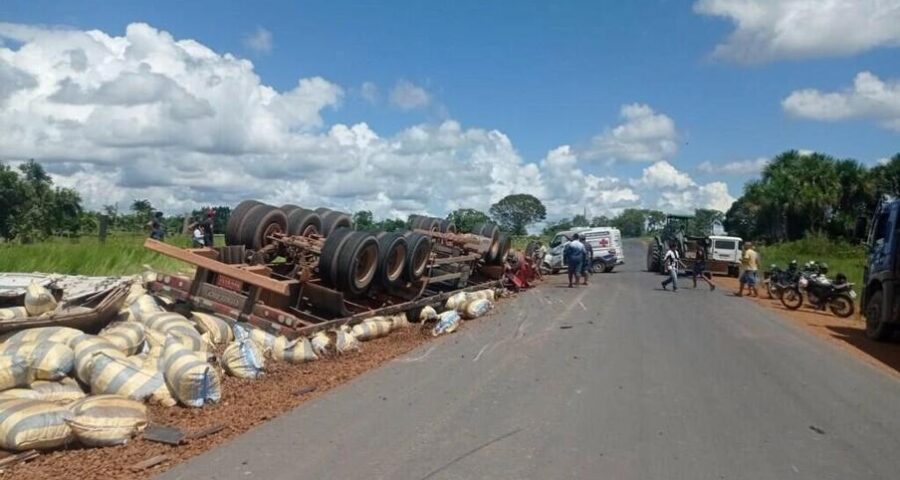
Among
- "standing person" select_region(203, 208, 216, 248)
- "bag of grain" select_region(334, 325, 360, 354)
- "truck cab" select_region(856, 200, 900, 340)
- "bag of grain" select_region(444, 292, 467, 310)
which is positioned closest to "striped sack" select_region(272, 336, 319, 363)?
"bag of grain" select_region(334, 325, 360, 354)

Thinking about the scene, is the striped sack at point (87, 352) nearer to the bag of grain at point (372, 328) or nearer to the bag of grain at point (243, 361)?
the bag of grain at point (243, 361)

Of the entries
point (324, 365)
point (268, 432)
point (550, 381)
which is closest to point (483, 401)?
point (550, 381)

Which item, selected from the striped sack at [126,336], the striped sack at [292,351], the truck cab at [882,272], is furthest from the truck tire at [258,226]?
the truck cab at [882,272]

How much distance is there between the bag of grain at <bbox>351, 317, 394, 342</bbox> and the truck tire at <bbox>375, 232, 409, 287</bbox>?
3.00 feet

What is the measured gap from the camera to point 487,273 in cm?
2075

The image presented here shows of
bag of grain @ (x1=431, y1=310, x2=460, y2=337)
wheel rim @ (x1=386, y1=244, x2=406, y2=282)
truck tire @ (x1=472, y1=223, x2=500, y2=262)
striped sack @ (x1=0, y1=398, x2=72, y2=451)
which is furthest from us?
truck tire @ (x1=472, y1=223, x2=500, y2=262)

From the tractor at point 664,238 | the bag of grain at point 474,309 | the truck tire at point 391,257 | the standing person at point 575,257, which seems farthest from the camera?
the tractor at point 664,238

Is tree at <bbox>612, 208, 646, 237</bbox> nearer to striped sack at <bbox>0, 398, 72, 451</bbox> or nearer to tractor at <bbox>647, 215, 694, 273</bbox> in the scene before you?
tractor at <bbox>647, 215, 694, 273</bbox>

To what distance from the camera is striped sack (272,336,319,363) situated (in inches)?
388

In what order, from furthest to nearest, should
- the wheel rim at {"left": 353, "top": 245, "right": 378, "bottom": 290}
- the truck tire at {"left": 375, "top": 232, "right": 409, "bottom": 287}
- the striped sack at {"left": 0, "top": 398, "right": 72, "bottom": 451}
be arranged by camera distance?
the truck tire at {"left": 375, "top": 232, "right": 409, "bottom": 287}, the wheel rim at {"left": 353, "top": 245, "right": 378, "bottom": 290}, the striped sack at {"left": 0, "top": 398, "right": 72, "bottom": 451}

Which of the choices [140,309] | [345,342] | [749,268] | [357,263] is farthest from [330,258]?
[749,268]

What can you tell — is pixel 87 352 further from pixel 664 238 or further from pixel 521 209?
pixel 521 209

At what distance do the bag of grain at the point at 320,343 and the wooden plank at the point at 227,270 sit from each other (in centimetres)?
74

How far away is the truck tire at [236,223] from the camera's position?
13281 mm
